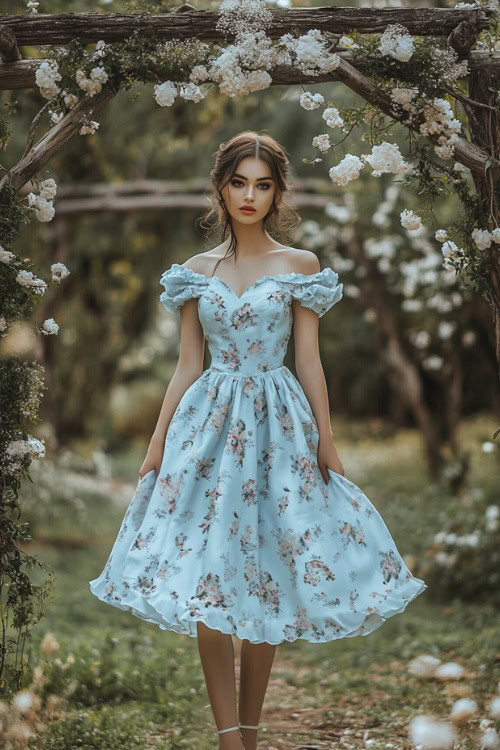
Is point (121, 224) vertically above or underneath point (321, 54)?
above

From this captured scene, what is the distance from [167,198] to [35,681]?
507 centimetres

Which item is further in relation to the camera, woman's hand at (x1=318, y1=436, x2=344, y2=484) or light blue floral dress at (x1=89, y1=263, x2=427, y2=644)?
woman's hand at (x1=318, y1=436, x2=344, y2=484)

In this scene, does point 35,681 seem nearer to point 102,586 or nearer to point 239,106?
point 102,586

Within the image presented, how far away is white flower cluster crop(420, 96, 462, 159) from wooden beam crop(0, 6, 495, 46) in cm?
29

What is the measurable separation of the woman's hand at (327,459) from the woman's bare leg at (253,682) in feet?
2.05

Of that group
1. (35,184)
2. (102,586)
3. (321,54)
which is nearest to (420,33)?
(321,54)

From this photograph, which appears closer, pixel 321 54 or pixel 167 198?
pixel 321 54

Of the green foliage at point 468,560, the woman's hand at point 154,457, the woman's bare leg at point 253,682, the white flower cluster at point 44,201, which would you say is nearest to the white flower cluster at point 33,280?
the white flower cluster at point 44,201

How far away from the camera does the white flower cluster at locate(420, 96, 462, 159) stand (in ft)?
10.2

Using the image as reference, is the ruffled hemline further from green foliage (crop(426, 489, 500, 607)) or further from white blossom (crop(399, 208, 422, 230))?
green foliage (crop(426, 489, 500, 607))

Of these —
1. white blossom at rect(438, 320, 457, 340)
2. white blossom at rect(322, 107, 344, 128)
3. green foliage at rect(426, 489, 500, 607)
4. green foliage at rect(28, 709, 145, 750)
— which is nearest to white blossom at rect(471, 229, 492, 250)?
white blossom at rect(322, 107, 344, 128)

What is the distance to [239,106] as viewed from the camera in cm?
819

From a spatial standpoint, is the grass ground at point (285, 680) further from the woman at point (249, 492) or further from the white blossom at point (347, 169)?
the white blossom at point (347, 169)

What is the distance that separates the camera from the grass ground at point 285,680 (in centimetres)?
369
